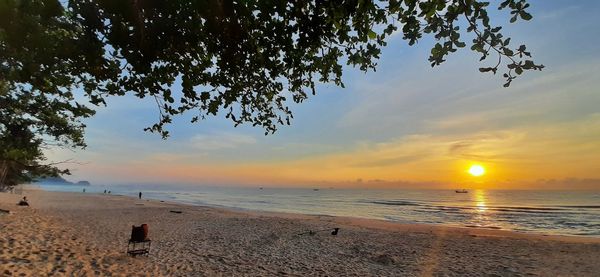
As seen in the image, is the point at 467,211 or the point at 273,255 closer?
the point at 273,255

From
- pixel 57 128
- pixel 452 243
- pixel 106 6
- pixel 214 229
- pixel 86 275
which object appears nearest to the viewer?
pixel 106 6

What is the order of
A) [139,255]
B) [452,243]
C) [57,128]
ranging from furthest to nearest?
[452,243]
[57,128]
[139,255]

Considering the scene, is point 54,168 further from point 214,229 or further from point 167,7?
point 167,7

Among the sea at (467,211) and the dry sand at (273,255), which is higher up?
the dry sand at (273,255)

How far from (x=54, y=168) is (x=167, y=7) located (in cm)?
2456

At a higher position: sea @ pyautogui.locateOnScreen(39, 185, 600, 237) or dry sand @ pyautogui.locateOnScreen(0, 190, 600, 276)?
dry sand @ pyautogui.locateOnScreen(0, 190, 600, 276)

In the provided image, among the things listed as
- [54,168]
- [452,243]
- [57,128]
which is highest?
[57,128]

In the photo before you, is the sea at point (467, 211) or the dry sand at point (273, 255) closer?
the dry sand at point (273, 255)

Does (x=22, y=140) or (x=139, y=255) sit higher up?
(x=22, y=140)

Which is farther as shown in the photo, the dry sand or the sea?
the sea

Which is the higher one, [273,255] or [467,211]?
[273,255]

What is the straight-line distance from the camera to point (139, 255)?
13.1 m

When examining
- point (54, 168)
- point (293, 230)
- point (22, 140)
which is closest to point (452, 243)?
point (293, 230)

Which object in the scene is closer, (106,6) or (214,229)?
(106,6)
